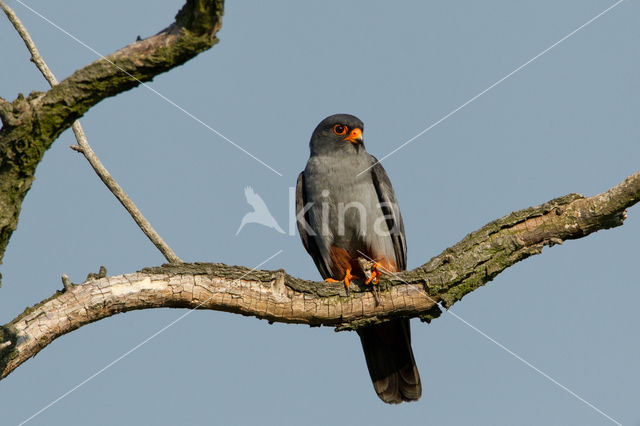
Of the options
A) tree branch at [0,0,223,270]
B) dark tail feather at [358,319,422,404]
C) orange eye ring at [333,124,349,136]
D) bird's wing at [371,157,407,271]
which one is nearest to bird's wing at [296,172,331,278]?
orange eye ring at [333,124,349,136]

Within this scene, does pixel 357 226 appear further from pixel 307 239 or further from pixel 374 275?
pixel 374 275

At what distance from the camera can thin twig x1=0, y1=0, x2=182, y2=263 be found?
16.5 ft

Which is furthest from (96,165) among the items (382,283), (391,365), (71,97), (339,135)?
(391,365)

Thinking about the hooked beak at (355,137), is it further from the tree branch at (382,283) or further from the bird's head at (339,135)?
the tree branch at (382,283)

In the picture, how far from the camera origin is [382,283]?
6414 millimetres

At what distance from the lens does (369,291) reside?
21.2 feet

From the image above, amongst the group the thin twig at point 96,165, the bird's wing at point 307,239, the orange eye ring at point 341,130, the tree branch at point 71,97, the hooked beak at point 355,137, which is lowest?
the tree branch at point 71,97

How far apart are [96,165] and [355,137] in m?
3.67

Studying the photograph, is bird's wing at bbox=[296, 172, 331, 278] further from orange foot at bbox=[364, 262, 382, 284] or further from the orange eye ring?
orange foot at bbox=[364, 262, 382, 284]

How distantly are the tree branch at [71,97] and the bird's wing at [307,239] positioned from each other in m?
4.40

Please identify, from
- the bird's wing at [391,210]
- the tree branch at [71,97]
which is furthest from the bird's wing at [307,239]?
the tree branch at [71,97]

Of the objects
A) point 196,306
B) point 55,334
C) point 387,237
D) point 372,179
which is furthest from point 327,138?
point 55,334

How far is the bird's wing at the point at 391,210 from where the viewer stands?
8.05m

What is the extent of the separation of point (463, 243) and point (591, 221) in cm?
125
